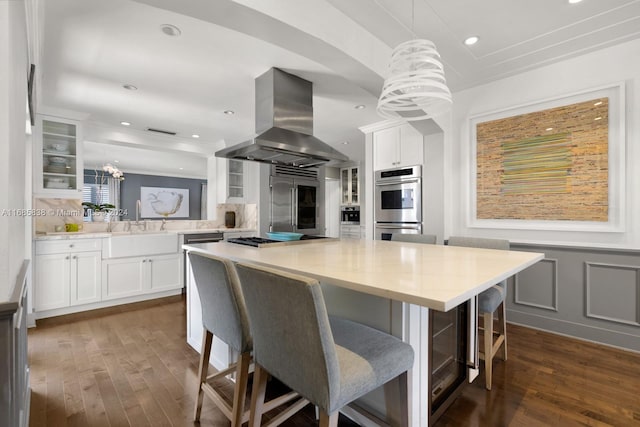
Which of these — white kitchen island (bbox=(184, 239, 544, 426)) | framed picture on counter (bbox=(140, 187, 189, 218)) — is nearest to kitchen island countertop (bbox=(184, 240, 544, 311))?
white kitchen island (bbox=(184, 239, 544, 426))

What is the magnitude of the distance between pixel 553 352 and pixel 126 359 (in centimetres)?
345

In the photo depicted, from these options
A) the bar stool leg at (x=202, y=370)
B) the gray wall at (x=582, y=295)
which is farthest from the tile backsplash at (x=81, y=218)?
the gray wall at (x=582, y=295)

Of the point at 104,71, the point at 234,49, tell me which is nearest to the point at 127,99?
the point at 104,71

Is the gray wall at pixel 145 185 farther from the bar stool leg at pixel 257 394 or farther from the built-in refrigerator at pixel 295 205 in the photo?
the bar stool leg at pixel 257 394

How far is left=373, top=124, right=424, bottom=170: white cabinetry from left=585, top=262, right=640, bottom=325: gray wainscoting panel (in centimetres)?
195

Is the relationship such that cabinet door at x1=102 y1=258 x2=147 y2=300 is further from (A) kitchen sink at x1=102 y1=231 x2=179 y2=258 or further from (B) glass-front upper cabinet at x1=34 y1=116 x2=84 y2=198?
(B) glass-front upper cabinet at x1=34 y1=116 x2=84 y2=198

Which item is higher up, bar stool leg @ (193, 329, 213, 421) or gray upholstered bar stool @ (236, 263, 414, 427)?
gray upholstered bar stool @ (236, 263, 414, 427)

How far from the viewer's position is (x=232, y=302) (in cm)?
135

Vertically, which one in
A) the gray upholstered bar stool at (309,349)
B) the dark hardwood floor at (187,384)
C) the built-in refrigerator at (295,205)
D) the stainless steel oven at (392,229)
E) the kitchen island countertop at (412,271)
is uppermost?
the built-in refrigerator at (295,205)

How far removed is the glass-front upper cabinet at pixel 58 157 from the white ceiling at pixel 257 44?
0.72 feet

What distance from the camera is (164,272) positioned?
412cm

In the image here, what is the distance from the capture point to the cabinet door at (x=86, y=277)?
11.3ft

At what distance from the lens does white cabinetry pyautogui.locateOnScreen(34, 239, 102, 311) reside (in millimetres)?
3227

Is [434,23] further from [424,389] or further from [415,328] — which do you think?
[424,389]
